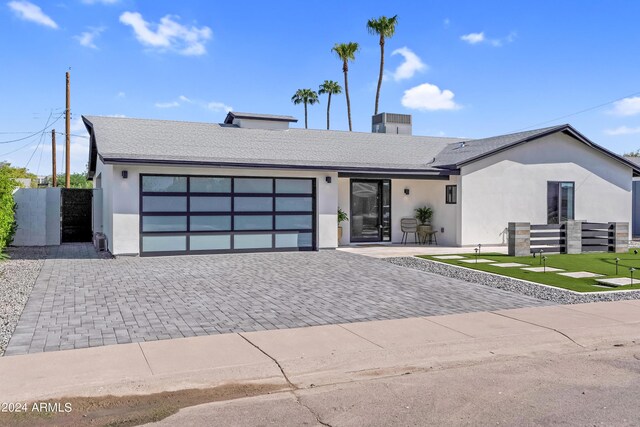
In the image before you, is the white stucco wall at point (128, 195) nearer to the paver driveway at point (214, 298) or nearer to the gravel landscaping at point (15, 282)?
the paver driveway at point (214, 298)

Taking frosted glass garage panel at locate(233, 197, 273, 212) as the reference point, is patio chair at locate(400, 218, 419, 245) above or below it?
below

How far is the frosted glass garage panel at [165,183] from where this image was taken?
15.2m

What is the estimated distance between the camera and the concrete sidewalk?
5047 mm

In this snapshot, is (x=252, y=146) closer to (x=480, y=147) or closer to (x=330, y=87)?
(x=480, y=147)

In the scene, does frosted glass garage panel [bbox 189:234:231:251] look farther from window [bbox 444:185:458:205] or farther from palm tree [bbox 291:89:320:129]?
palm tree [bbox 291:89:320:129]

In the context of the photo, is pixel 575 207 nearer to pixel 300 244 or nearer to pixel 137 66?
pixel 300 244

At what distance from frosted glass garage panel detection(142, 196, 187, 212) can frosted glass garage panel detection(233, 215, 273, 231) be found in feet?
5.29

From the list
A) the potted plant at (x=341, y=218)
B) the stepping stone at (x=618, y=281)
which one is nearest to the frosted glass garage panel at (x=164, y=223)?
the potted plant at (x=341, y=218)

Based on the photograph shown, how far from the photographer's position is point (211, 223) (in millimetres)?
15805

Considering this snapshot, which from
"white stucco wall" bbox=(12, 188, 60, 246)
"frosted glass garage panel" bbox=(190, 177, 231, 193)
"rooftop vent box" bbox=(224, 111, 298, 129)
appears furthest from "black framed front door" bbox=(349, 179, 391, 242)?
"white stucco wall" bbox=(12, 188, 60, 246)

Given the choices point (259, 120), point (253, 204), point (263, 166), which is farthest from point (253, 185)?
point (259, 120)

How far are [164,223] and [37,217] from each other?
19.6ft

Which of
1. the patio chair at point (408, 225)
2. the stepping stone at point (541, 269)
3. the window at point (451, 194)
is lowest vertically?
the stepping stone at point (541, 269)

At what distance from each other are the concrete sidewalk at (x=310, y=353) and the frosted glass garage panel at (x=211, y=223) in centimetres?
935
